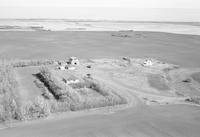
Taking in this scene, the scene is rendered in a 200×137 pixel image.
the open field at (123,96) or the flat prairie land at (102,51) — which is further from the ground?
the flat prairie land at (102,51)


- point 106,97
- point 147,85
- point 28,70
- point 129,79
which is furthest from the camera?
point 28,70

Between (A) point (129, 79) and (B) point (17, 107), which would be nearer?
(B) point (17, 107)

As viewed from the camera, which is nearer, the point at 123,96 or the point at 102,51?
the point at 123,96

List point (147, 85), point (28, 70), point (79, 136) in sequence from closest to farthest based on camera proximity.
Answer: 1. point (79, 136)
2. point (147, 85)
3. point (28, 70)

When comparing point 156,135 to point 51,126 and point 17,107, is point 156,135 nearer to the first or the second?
point 51,126

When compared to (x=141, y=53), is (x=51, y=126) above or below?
below

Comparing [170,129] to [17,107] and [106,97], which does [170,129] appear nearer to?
[106,97]

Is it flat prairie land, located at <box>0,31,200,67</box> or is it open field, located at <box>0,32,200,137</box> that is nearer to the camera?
open field, located at <box>0,32,200,137</box>

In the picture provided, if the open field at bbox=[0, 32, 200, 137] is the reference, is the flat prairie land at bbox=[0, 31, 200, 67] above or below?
above

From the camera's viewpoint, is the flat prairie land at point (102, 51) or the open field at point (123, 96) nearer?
the open field at point (123, 96)

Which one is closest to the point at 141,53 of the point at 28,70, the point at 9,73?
the point at 28,70

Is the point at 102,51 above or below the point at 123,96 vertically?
above
